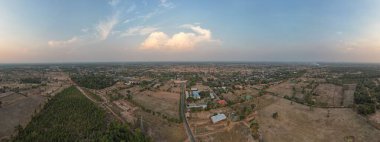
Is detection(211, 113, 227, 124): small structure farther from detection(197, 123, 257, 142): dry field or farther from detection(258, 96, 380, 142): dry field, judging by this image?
detection(258, 96, 380, 142): dry field

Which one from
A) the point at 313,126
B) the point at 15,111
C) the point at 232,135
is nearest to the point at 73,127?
the point at 15,111

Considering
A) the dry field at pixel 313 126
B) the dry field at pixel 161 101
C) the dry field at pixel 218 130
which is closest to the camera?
the dry field at pixel 313 126

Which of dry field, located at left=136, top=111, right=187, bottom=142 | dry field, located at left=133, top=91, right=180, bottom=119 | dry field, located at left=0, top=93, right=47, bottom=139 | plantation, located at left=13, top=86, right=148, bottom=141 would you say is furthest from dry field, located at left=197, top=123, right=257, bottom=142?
dry field, located at left=0, top=93, right=47, bottom=139

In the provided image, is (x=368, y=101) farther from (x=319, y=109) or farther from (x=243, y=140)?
(x=243, y=140)

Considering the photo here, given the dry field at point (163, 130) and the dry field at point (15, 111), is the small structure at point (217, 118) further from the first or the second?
the dry field at point (15, 111)

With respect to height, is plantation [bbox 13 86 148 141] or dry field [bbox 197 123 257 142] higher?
plantation [bbox 13 86 148 141]

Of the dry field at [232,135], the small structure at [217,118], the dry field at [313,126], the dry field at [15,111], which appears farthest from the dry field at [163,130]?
the dry field at [15,111]
